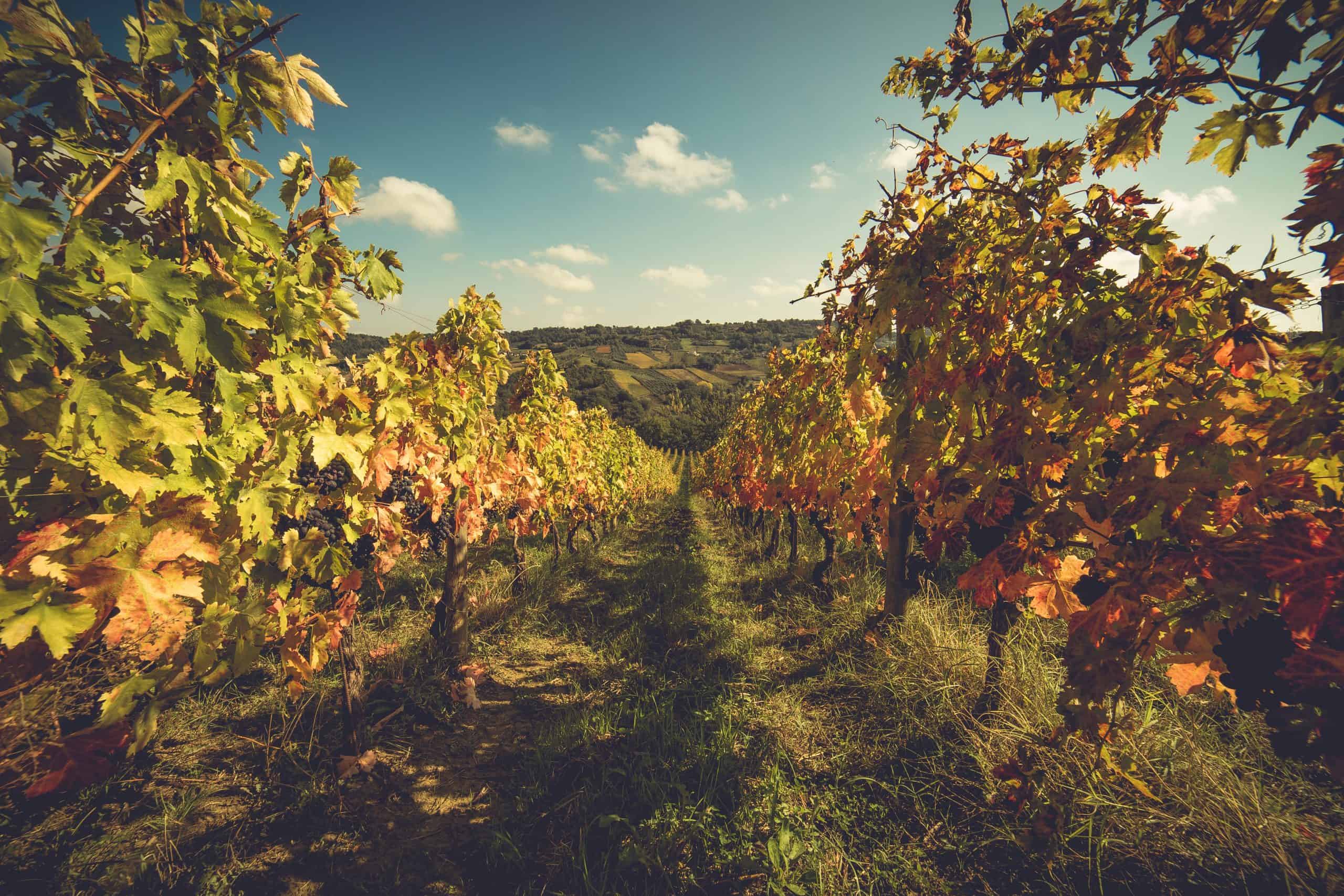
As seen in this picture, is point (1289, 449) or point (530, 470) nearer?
point (1289, 449)

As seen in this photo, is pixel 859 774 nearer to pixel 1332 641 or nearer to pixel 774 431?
pixel 1332 641

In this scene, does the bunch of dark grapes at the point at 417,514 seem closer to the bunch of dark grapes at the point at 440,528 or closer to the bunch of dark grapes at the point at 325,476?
the bunch of dark grapes at the point at 440,528

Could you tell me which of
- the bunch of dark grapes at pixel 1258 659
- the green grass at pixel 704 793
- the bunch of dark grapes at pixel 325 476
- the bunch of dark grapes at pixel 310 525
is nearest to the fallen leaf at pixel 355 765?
the green grass at pixel 704 793

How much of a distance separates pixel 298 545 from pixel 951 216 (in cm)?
380

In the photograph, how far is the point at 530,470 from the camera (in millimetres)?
5090

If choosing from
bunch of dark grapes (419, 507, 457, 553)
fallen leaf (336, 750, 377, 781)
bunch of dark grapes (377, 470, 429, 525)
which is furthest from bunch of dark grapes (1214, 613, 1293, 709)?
bunch of dark grapes (419, 507, 457, 553)

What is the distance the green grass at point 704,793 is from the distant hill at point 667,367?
22.4 meters

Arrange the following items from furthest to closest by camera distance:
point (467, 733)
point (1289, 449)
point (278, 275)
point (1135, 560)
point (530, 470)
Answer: point (530, 470) < point (467, 733) < point (278, 275) < point (1135, 560) < point (1289, 449)

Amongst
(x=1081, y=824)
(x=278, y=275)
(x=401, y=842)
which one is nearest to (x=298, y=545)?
(x=278, y=275)

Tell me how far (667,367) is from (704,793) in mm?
88937

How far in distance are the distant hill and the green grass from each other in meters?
22.4

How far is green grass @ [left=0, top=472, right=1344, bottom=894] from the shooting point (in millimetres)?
2172

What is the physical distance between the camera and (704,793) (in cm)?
273

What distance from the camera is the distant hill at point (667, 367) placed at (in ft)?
185
